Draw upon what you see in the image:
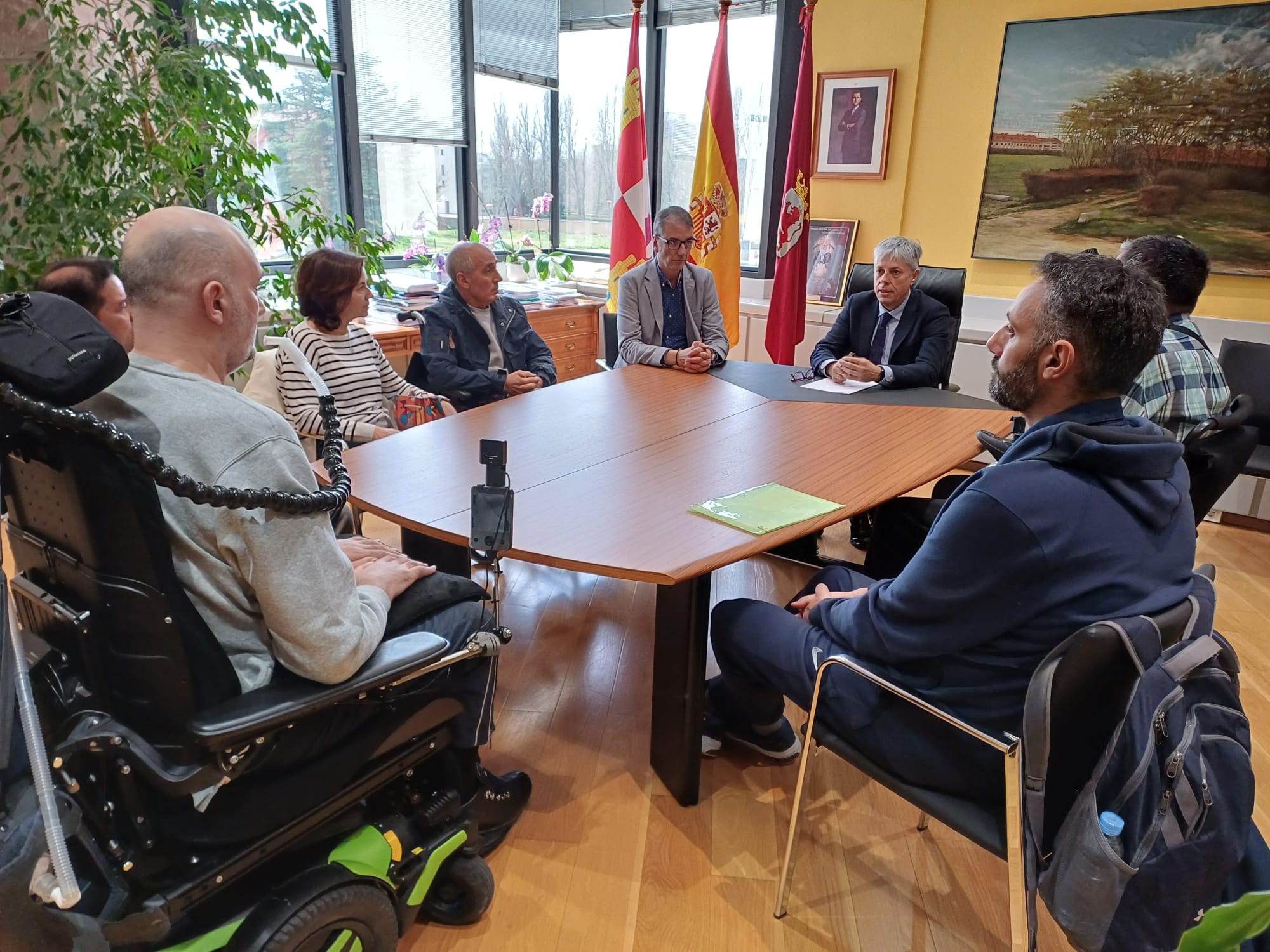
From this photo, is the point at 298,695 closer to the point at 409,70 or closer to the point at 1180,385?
the point at 1180,385

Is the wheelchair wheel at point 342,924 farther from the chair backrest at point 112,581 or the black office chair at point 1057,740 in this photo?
the black office chair at point 1057,740

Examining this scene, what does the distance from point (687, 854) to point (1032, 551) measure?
3.34ft

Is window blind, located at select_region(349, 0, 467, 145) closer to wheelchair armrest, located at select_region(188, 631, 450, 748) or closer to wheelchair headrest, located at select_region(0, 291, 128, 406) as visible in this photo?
wheelchair headrest, located at select_region(0, 291, 128, 406)

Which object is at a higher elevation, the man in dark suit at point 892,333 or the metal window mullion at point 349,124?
the metal window mullion at point 349,124

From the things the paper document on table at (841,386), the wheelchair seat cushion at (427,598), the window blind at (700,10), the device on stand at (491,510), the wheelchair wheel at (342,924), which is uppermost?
the window blind at (700,10)

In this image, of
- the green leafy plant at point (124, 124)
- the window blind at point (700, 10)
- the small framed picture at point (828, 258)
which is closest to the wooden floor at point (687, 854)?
the green leafy plant at point (124, 124)

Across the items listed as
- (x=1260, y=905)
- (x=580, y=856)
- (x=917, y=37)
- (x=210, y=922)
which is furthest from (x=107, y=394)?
(x=917, y=37)

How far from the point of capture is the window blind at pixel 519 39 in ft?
15.9

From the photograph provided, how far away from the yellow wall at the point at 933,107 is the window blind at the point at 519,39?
1.77 meters

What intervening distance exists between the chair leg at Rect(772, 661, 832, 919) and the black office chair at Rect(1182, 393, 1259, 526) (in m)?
1.51

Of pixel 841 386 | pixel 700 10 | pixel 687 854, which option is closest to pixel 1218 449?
pixel 841 386

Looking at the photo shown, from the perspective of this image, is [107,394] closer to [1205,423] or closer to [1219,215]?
[1205,423]

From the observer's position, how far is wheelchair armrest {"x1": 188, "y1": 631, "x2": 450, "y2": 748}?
1.02 meters

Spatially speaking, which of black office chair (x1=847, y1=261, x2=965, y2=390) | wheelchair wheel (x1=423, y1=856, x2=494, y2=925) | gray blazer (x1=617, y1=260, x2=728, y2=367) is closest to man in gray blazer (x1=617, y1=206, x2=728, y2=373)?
gray blazer (x1=617, y1=260, x2=728, y2=367)
